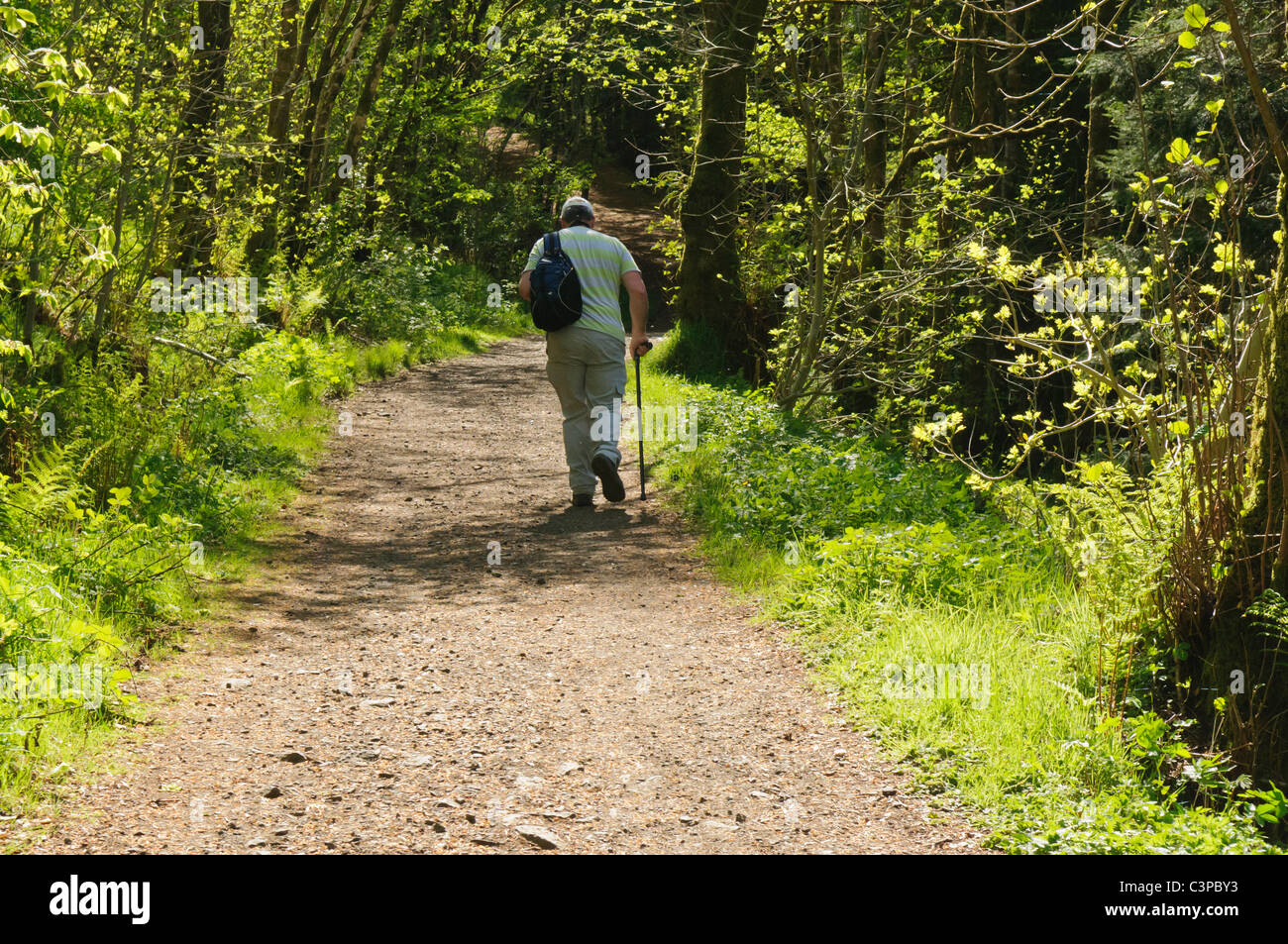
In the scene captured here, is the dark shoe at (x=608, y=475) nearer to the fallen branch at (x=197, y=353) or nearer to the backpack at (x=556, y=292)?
the backpack at (x=556, y=292)

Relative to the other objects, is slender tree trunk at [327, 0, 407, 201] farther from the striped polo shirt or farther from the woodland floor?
the woodland floor

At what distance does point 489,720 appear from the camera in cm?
556

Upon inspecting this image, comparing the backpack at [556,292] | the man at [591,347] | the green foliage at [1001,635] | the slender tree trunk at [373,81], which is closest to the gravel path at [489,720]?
the green foliage at [1001,635]

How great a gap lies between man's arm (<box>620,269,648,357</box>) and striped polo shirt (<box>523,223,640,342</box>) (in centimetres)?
8

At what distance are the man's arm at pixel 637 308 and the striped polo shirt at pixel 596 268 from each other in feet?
0.25

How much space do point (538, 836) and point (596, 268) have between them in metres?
6.25

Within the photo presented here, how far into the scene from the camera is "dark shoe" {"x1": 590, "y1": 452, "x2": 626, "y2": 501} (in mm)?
9711

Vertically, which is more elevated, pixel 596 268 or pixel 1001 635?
pixel 596 268

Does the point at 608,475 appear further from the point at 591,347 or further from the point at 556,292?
the point at 556,292

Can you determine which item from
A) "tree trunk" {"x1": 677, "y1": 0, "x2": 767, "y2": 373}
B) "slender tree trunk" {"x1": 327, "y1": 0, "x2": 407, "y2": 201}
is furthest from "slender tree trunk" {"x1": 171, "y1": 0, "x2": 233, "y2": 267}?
"slender tree trunk" {"x1": 327, "y1": 0, "x2": 407, "y2": 201}

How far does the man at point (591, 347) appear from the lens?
9727 millimetres

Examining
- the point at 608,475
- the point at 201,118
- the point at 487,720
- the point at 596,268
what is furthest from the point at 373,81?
the point at 487,720

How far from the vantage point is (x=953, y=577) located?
22.4 feet
